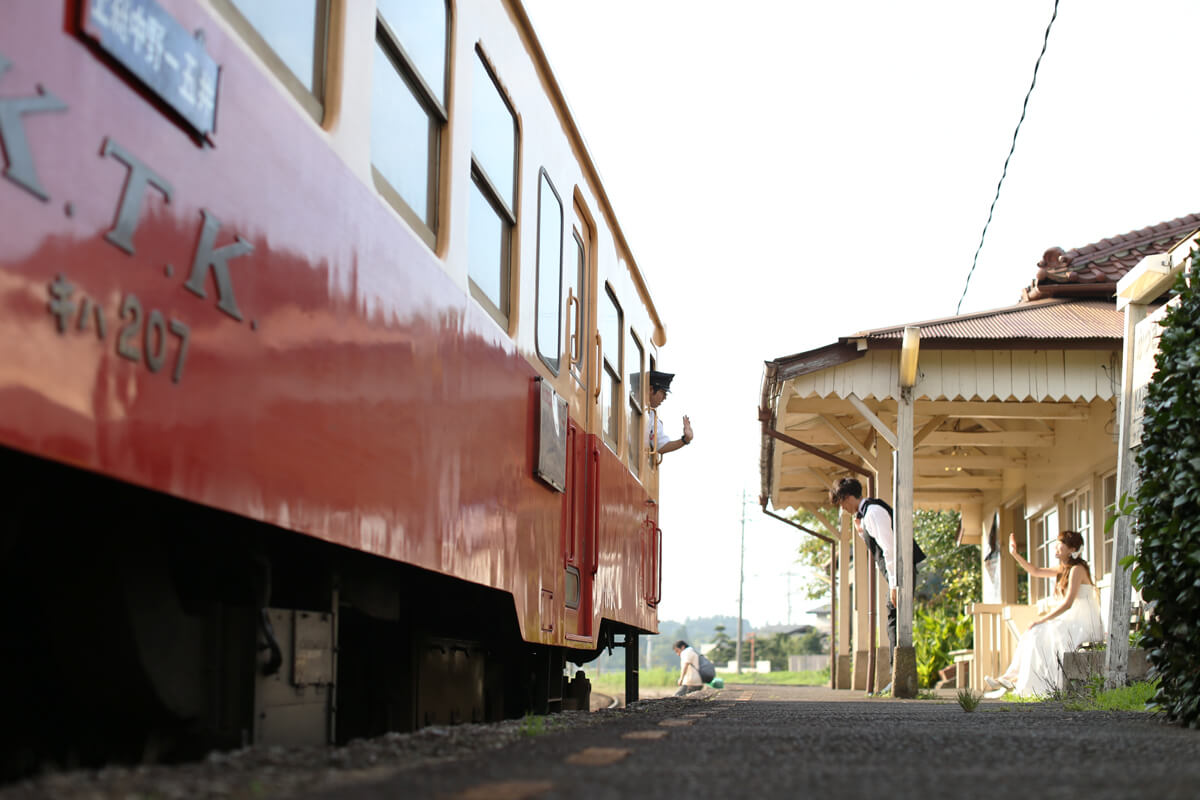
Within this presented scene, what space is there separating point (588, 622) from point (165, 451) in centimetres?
475

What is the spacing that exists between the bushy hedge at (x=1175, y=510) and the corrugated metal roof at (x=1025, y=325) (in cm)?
474

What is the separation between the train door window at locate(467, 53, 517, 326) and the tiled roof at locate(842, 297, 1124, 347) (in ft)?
18.3

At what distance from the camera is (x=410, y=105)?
4.12 m

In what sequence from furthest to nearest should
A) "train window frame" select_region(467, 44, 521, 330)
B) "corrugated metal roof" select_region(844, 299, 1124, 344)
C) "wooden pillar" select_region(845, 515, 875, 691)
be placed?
1. "wooden pillar" select_region(845, 515, 875, 691)
2. "corrugated metal roof" select_region(844, 299, 1124, 344)
3. "train window frame" select_region(467, 44, 521, 330)

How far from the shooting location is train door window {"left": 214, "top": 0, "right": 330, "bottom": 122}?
2.93 meters

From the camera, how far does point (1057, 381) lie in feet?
34.0

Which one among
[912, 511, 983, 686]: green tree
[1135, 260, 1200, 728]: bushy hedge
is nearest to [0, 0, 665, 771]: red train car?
[1135, 260, 1200, 728]: bushy hedge

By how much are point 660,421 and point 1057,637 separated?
3.69m

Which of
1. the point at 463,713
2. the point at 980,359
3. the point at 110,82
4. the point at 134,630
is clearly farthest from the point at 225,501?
the point at 980,359

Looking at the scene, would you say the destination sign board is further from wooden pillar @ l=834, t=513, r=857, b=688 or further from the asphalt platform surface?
wooden pillar @ l=834, t=513, r=857, b=688

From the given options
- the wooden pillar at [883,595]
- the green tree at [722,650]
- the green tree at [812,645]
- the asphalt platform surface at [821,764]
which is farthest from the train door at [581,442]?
the green tree at [812,645]

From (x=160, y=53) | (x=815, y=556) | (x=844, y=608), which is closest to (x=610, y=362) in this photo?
(x=160, y=53)

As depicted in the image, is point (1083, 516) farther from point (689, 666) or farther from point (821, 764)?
point (689, 666)

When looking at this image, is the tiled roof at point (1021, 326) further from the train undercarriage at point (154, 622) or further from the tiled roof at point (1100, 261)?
the train undercarriage at point (154, 622)
